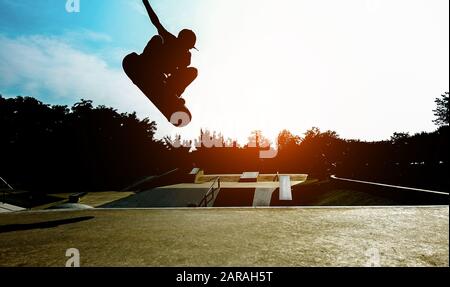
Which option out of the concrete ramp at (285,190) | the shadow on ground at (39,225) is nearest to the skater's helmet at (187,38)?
the shadow on ground at (39,225)

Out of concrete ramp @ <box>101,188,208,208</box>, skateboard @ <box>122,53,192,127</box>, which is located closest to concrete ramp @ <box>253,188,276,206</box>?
concrete ramp @ <box>101,188,208,208</box>

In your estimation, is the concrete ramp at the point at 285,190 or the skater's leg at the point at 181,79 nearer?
the skater's leg at the point at 181,79

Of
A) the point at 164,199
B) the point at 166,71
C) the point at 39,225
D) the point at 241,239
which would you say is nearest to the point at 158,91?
the point at 166,71

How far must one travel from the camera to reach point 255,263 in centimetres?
561

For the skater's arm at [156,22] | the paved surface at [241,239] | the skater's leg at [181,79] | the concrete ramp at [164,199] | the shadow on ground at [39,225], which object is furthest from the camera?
the concrete ramp at [164,199]

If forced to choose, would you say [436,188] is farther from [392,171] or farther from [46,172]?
[46,172]

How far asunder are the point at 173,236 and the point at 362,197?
12669mm

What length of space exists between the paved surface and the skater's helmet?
4286mm

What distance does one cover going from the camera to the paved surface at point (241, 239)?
19.3 feet

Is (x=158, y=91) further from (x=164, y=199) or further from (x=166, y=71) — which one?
(x=164, y=199)

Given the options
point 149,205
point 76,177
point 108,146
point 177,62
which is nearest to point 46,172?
point 76,177

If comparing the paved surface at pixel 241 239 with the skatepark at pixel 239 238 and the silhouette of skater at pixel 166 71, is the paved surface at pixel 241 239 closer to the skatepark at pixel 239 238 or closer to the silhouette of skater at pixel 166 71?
the skatepark at pixel 239 238

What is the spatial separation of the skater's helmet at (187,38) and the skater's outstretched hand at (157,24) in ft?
0.25

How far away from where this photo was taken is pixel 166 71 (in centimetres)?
271
